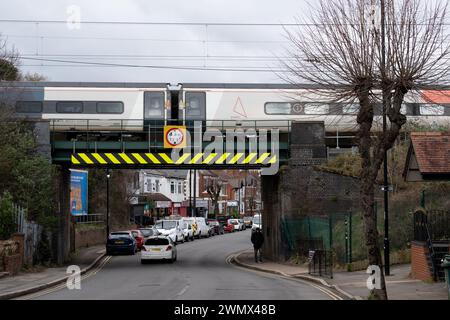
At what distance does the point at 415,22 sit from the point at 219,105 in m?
16.7

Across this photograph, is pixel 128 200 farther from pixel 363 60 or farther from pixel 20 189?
pixel 363 60

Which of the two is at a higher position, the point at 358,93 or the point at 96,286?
the point at 358,93

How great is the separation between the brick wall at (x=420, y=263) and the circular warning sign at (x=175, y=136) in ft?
43.5

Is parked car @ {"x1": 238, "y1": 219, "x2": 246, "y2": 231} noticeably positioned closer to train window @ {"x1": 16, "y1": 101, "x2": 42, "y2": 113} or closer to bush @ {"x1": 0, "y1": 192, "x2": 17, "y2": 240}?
train window @ {"x1": 16, "y1": 101, "x2": 42, "y2": 113}

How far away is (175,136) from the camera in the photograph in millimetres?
31047

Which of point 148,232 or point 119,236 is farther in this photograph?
point 148,232

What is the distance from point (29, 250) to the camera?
28.3 m

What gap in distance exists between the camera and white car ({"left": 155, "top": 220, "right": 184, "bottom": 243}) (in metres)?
50.4

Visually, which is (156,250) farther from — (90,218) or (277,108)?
(90,218)

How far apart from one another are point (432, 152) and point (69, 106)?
19.5 meters

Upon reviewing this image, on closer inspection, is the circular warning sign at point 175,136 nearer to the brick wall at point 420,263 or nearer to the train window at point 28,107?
the train window at point 28,107

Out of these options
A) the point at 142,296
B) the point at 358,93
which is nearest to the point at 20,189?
the point at 142,296

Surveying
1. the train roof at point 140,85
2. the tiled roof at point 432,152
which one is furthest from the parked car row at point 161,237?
the tiled roof at point 432,152

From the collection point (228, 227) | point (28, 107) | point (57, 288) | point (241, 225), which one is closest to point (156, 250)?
point (28, 107)
